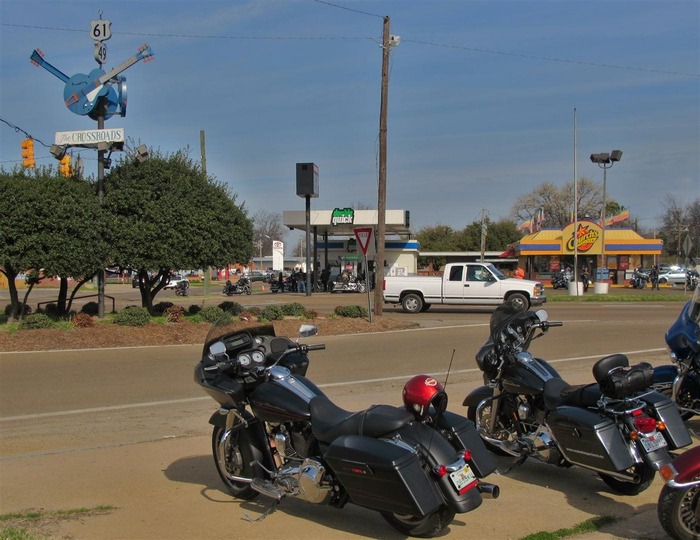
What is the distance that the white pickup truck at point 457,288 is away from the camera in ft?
86.5

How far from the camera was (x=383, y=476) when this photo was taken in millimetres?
4250

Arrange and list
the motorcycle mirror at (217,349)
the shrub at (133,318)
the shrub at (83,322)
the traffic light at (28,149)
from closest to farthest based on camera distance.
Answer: the motorcycle mirror at (217,349) → the shrub at (83,322) → the shrub at (133,318) → the traffic light at (28,149)

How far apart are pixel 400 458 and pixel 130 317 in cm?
1361

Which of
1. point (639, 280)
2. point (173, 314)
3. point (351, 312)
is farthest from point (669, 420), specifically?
point (639, 280)

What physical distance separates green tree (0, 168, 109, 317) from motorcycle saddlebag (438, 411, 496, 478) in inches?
571

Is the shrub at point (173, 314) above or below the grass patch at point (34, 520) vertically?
above

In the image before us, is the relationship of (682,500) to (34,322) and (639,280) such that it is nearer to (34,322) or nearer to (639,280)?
(34,322)

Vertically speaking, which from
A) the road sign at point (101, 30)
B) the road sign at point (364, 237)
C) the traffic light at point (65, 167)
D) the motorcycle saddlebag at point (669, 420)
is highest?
the road sign at point (101, 30)

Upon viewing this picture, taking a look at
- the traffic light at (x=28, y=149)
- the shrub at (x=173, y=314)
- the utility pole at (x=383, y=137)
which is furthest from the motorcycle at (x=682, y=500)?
the traffic light at (x=28, y=149)

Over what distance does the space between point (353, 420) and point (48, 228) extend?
14585mm

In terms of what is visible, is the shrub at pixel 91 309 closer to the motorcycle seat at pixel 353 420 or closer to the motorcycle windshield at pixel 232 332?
the motorcycle windshield at pixel 232 332

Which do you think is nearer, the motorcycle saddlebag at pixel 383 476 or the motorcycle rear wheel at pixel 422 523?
the motorcycle saddlebag at pixel 383 476

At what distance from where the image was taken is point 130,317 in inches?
658

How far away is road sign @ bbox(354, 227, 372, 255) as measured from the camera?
1880cm
